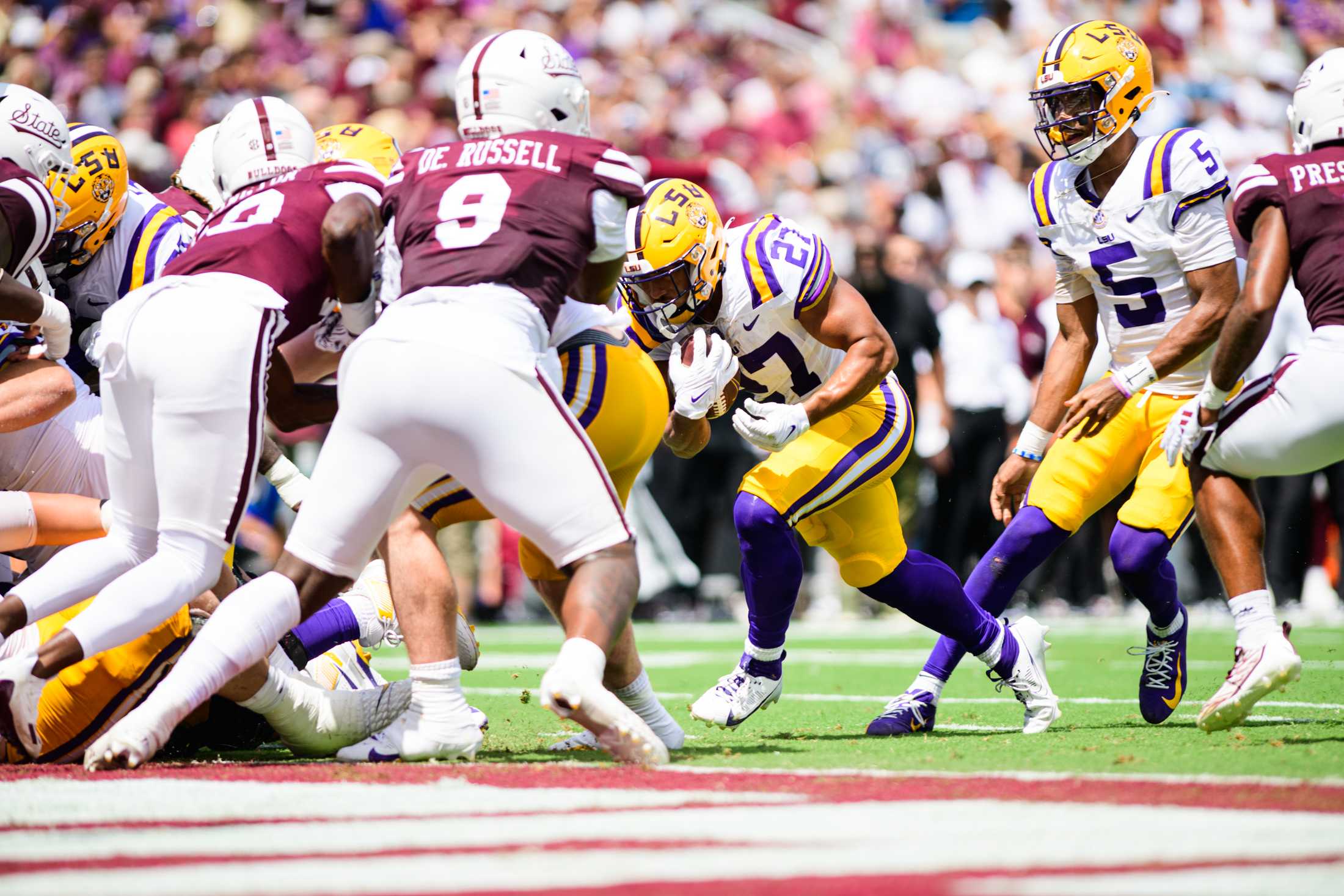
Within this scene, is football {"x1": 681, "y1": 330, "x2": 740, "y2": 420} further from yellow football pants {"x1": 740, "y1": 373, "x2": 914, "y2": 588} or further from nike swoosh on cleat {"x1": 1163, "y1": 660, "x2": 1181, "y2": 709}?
nike swoosh on cleat {"x1": 1163, "y1": 660, "x2": 1181, "y2": 709}

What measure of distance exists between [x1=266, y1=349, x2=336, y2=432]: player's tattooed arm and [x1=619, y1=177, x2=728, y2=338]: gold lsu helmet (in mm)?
1007

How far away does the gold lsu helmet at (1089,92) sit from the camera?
542 centimetres

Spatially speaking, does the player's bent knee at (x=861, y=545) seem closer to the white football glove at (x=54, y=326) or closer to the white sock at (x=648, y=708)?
the white sock at (x=648, y=708)

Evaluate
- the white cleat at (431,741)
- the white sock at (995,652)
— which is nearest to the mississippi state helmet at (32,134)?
the white cleat at (431,741)

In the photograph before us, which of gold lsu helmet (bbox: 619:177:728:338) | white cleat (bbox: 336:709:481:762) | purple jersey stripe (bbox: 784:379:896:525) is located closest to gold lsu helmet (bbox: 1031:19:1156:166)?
purple jersey stripe (bbox: 784:379:896:525)

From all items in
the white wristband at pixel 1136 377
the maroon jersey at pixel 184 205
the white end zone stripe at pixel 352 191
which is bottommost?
the maroon jersey at pixel 184 205

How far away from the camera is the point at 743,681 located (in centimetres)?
507

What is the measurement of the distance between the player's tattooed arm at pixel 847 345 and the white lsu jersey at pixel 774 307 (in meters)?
0.05

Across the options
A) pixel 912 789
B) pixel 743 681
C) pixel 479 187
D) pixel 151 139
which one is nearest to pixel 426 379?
pixel 479 187

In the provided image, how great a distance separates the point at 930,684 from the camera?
16.9 ft

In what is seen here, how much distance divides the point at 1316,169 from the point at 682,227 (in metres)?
1.84

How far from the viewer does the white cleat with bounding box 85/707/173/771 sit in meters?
3.62

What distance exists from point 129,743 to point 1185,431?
306 cm

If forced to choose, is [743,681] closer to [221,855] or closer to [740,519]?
[740,519]
